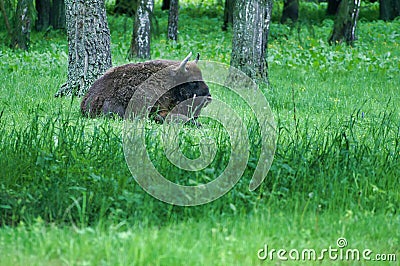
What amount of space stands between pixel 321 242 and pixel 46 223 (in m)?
1.98

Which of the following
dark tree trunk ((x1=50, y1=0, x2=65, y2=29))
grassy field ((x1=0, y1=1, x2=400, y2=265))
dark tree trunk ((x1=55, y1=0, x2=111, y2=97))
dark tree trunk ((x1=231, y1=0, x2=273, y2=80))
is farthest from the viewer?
dark tree trunk ((x1=50, y1=0, x2=65, y2=29))

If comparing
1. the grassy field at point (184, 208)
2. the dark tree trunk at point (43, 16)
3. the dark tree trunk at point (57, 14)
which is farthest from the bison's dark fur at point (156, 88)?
the dark tree trunk at point (43, 16)

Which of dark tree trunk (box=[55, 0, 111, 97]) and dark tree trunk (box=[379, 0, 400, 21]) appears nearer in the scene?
dark tree trunk (box=[55, 0, 111, 97])

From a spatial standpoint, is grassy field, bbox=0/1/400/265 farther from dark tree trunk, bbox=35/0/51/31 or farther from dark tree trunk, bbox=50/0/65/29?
dark tree trunk, bbox=35/0/51/31

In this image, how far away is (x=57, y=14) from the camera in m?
28.0

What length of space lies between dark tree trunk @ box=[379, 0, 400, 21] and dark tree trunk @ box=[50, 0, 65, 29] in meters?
15.0

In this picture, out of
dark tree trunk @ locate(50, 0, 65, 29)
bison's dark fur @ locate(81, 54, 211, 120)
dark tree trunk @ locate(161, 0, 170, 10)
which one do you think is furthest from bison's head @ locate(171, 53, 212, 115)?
dark tree trunk @ locate(161, 0, 170, 10)

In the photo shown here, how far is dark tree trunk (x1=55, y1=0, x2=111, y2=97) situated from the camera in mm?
11039

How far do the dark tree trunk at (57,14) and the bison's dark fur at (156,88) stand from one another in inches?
698

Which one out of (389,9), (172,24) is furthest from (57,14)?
(389,9)

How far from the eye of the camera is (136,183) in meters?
5.68

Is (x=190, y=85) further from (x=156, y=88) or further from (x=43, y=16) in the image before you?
(x=43, y=16)

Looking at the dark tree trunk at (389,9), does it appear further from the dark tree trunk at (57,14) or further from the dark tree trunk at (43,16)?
the dark tree trunk at (43,16)

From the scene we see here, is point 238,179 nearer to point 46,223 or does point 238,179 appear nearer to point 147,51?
point 46,223
